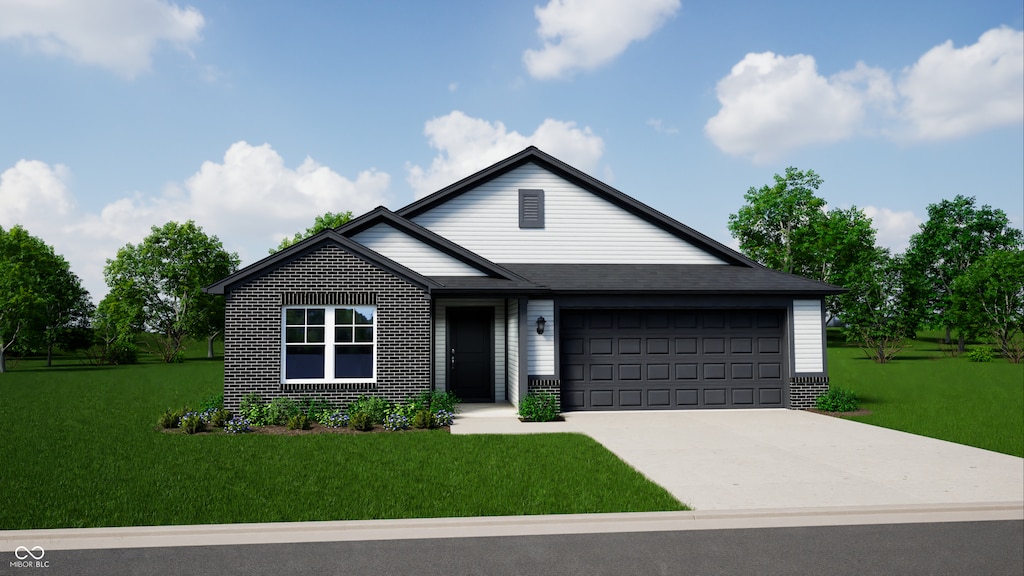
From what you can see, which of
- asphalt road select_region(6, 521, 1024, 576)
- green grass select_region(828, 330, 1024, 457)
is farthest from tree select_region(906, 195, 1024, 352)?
asphalt road select_region(6, 521, 1024, 576)

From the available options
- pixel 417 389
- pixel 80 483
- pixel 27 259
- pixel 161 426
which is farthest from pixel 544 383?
pixel 27 259

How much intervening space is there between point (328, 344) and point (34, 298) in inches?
1249

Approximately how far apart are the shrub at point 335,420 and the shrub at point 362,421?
1.32ft

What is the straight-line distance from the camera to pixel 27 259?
4953 centimetres

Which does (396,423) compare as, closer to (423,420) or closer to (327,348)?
(423,420)

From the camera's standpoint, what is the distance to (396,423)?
44.8 ft

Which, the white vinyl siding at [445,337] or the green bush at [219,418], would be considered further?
the white vinyl siding at [445,337]

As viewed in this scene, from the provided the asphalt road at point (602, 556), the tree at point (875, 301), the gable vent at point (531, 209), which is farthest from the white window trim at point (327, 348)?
the tree at point (875, 301)

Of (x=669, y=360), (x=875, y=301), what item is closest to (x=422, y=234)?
(x=669, y=360)

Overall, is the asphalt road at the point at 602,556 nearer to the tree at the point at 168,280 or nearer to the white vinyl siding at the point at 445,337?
the white vinyl siding at the point at 445,337

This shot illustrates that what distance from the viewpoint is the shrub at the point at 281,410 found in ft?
46.4

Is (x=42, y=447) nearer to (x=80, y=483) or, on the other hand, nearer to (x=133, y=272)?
(x=80, y=483)

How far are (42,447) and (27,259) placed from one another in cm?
4679

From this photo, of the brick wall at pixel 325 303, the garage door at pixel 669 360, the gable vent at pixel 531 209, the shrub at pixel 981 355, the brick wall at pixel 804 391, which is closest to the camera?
the brick wall at pixel 325 303
